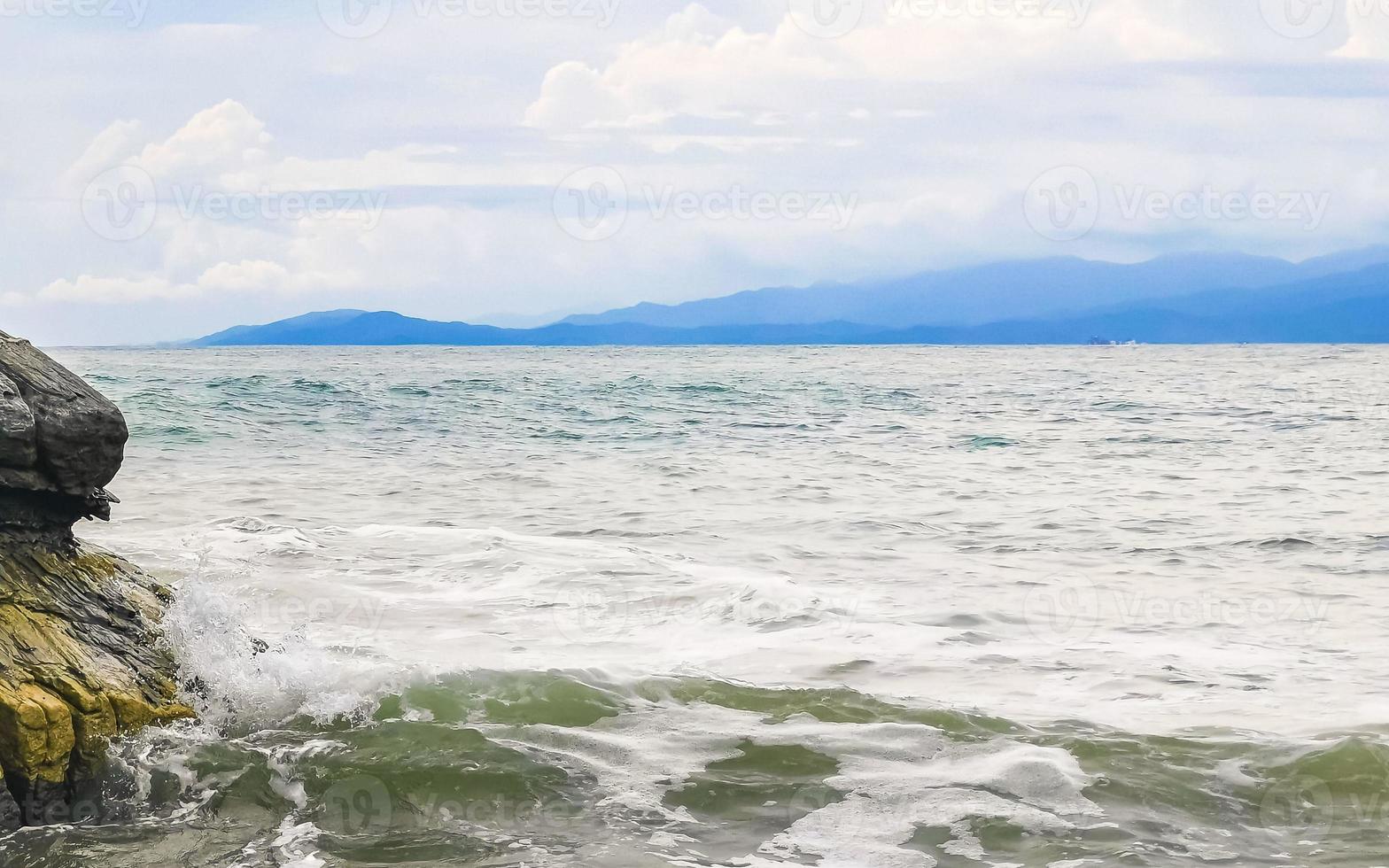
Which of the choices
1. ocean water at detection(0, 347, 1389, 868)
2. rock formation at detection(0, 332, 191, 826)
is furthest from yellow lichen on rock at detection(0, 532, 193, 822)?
ocean water at detection(0, 347, 1389, 868)

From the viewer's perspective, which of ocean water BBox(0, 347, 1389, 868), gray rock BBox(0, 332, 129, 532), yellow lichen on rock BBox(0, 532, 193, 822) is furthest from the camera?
gray rock BBox(0, 332, 129, 532)

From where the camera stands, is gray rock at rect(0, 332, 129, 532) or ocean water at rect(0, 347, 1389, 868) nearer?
ocean water at rect(0, 347, 1389, 868)

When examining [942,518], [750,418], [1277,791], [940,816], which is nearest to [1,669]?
[940,816]

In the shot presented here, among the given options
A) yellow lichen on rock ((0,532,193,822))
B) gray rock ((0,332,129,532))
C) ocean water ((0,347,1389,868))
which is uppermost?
gray rock ((0,332,129,532))

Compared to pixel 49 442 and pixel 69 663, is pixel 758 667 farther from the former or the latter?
pixel 49 442

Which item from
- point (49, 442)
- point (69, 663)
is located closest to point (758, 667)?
point (69, 663)

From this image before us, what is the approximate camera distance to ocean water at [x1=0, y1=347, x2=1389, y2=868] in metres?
4.87

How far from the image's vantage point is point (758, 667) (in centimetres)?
724

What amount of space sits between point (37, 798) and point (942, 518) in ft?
32.6

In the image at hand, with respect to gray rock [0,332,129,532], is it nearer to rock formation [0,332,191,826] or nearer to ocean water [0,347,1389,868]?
rock formation [0,332,191,826]

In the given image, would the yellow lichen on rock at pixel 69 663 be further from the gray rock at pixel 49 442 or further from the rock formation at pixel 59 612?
the gray rock at pixel 49 442

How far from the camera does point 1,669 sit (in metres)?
4.75

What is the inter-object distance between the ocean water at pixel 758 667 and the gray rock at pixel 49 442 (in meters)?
0.89

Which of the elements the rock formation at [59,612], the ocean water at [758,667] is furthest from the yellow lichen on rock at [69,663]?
the ocean water at [758,667]
